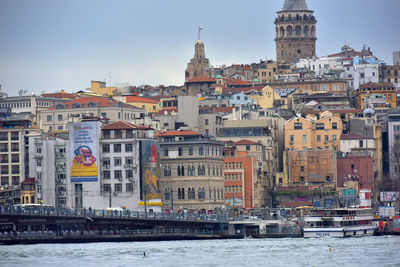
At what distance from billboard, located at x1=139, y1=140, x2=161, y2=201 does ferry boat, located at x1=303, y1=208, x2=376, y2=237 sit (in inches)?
811

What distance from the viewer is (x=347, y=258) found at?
135 meters

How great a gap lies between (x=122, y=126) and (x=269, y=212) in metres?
20.6

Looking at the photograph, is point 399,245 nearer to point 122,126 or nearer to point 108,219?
point 108,219

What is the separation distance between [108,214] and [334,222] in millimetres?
24736

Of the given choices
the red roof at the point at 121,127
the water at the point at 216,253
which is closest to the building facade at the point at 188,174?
the red roof at the point at 121,127

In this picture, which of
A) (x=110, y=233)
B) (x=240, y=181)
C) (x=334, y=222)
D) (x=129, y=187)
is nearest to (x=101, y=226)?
(x=110, y=233)

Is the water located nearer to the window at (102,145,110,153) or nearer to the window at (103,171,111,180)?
the window at (103,171,111,180)

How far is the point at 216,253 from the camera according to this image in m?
142

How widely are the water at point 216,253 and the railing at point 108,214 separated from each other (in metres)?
3.49

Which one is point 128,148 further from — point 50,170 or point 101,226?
point 101,226

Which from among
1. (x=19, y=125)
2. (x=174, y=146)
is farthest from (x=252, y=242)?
(x=19, y=125)

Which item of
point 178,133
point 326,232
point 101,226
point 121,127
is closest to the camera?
point 101,226

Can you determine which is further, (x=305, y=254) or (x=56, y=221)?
(x=56, y=221)

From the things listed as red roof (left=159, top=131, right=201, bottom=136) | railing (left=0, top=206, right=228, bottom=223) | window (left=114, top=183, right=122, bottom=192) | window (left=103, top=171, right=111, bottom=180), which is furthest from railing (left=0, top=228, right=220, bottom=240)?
red roof (left=159, top=131, right=201, bottom=136)
